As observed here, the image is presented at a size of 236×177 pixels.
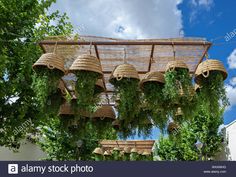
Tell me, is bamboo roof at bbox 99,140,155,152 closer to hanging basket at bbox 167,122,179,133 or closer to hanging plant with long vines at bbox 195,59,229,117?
hanging basket at bbox 167,122,179,133

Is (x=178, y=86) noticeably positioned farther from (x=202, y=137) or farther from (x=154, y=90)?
(x=202, y=137)

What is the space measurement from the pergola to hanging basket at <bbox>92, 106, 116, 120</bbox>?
730 mm

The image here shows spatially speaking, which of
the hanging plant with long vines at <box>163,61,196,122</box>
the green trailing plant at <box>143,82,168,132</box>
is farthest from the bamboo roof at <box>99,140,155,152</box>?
the hanging plant with long vines at <box>163,61,196,122</box>

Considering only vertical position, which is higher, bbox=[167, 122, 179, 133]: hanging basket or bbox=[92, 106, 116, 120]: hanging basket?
bbox=[92, 106, 116, 120]: hanging basket

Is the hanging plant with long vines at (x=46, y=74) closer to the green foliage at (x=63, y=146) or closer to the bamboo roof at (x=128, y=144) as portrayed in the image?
the green foliage at (x=63, y=146)

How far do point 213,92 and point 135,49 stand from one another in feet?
4.44

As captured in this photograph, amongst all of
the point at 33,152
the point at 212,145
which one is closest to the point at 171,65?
the point at 212,145

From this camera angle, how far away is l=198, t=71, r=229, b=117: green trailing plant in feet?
13.4

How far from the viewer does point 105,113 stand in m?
5.91

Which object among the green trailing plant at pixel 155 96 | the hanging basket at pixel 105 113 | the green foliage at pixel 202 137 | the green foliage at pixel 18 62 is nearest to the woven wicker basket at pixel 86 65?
the green trailing plant at pixel 155 96

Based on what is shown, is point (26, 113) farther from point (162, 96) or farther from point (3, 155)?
point (3, 155)

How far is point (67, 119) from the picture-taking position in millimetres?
5918

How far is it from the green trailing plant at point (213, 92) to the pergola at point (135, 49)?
49 cm

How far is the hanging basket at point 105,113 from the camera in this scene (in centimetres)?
591
